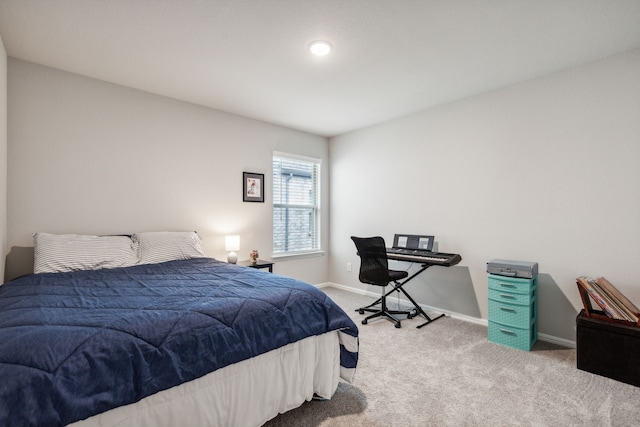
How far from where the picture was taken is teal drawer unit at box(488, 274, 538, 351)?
272cm

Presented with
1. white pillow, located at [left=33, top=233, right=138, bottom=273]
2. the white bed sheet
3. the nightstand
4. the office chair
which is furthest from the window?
the white bed sheet

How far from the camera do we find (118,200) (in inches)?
125

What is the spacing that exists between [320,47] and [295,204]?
106 inches

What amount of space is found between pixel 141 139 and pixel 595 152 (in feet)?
14.6

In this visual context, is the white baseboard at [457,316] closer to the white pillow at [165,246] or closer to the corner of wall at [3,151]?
the white pillow at [165,246]

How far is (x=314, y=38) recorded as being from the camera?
2.34 m

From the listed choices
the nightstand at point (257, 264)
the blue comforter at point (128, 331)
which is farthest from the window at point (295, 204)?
the blue comforter at point (128, 331)

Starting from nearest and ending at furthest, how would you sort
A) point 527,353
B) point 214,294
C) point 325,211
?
point 214,294
point 527,353
point 325,211

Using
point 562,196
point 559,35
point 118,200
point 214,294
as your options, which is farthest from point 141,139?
point 562,196

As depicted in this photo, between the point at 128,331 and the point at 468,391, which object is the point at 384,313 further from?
the point at 128,331

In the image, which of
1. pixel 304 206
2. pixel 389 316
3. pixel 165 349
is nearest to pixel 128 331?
pixel 165 349

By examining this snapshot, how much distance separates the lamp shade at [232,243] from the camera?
3.83 metres

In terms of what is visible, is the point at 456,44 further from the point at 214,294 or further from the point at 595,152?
the point at 214,294

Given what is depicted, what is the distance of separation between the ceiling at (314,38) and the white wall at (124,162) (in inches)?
10.1
